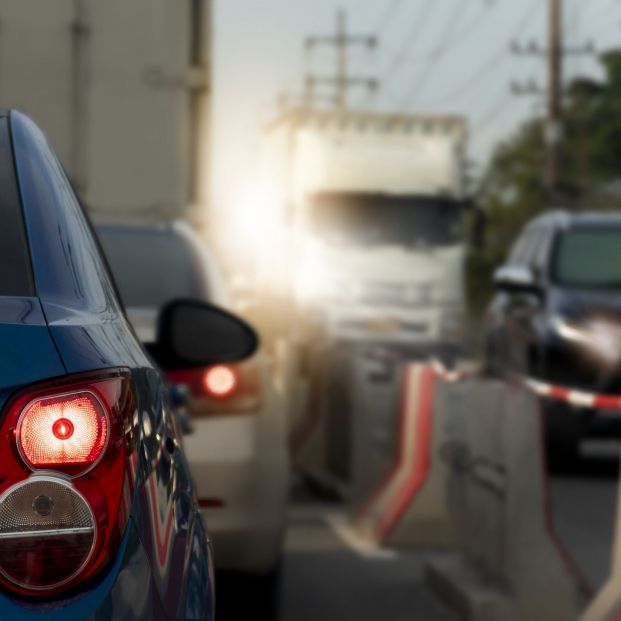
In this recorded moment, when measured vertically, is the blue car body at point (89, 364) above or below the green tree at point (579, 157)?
below

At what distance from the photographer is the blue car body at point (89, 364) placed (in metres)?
2.80

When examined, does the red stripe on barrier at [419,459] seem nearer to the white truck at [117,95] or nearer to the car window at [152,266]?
the white truck at [117,95]

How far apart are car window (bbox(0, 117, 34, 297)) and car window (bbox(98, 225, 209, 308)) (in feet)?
12.7

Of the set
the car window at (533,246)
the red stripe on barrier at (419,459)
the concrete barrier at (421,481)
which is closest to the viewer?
the concrete barrier at (421,481)

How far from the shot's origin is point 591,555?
9805 millimetres

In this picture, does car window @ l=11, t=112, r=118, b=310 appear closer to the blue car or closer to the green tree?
the blue car

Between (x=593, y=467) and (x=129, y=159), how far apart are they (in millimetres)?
6252

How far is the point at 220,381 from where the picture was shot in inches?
255

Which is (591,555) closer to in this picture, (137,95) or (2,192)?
(137,95)

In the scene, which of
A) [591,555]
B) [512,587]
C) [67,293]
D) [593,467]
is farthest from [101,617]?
[593,467]

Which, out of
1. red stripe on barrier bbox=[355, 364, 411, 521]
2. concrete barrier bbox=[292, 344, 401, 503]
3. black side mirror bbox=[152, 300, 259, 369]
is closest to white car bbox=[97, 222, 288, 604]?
black side mirror bbox=[152, 300, 259, 369]

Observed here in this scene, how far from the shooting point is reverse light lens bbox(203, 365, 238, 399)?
6.45 metres

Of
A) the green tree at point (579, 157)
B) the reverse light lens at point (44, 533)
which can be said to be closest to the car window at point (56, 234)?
the reverse light lens at point (44, 533)

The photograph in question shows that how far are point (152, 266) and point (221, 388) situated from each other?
1304 millimetres
